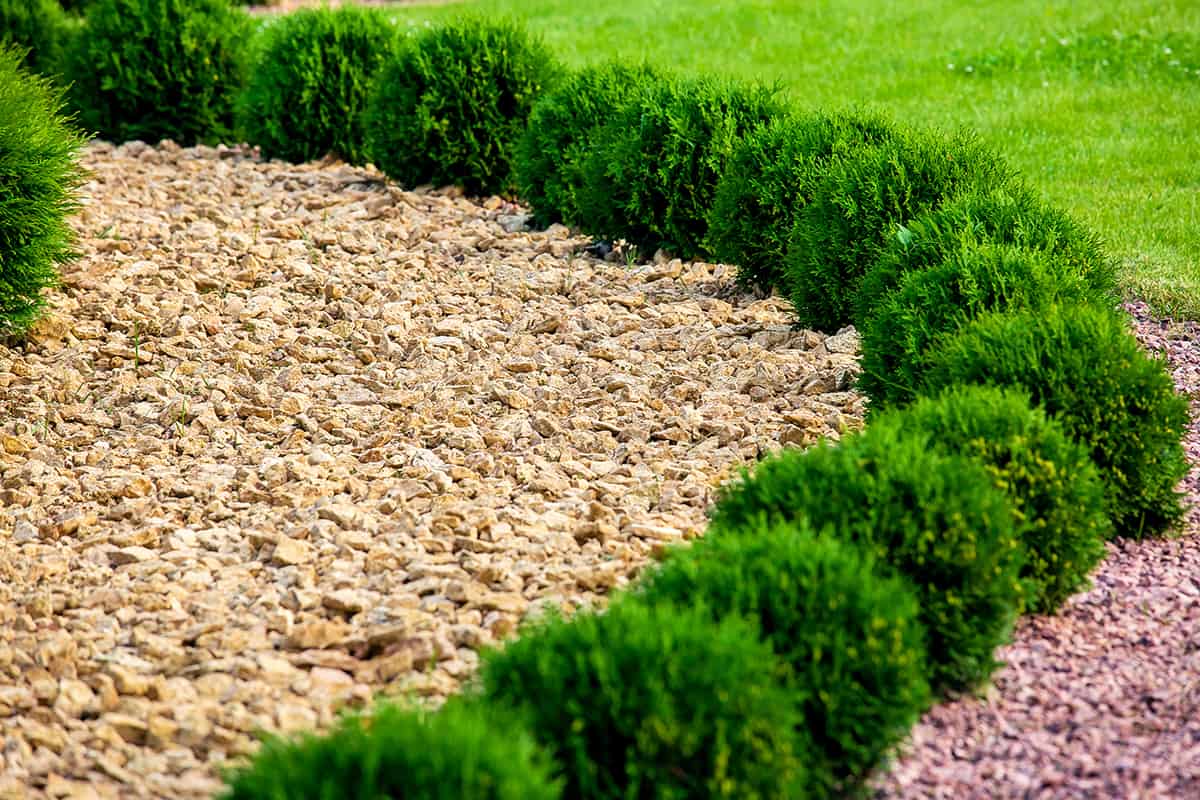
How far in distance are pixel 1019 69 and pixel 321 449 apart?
7.48m

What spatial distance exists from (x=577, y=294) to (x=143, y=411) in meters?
1.97

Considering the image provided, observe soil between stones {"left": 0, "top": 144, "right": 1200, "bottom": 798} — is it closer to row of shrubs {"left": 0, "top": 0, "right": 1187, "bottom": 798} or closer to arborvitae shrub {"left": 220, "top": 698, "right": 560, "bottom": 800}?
row of shrubs {"left": 0, "top": 0, "right": 1187, "bottom": 798}

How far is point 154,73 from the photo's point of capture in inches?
345

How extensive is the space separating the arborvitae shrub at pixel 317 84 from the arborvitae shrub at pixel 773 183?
9.55ft

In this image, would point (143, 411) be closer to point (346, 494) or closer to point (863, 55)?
point (346, 494)

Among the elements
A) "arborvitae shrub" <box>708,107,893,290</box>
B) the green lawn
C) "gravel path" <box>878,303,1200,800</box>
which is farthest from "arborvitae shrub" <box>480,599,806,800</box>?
the green lawn

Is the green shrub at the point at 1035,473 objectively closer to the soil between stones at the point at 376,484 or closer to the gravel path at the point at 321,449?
the soil between stones at the point at 376,484

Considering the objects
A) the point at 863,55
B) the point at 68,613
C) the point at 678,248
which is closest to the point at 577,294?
the point at 678,248

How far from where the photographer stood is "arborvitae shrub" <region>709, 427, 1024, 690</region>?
134 inches

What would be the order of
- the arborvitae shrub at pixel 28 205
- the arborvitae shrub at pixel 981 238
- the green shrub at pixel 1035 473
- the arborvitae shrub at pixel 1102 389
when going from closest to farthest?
the green shrub at pixel 1035 473
the arborvitae shrub at pixel 1102 389
the arborvitae shrub at pixel 981 238
the arborvitae shrub at pixel 28 205

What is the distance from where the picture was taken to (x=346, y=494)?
452cm

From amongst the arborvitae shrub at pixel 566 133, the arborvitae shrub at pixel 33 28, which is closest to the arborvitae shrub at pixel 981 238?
the arborvitae shrub at pixel 566 133

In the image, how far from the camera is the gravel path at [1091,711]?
316 centimetres

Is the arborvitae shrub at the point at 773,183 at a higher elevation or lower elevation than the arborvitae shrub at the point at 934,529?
higher
